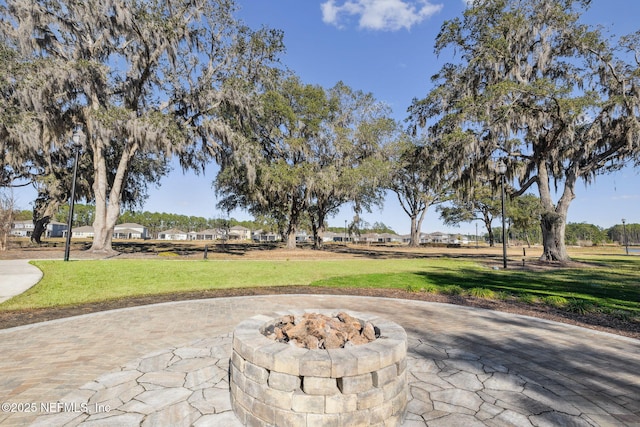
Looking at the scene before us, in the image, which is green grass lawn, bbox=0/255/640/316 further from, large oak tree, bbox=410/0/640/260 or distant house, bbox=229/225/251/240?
distant house, bbox=229/225/251/240

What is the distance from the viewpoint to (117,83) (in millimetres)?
16578

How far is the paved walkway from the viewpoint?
256 cm

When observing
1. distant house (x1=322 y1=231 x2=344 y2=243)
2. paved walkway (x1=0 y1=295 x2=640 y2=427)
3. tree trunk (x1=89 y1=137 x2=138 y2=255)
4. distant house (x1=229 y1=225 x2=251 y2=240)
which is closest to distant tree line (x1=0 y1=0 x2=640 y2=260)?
tree trunk (x1=89 y1=137 x2=138 y2=255)

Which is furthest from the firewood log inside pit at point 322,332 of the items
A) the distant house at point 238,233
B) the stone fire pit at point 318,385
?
the distant house at point 238,233

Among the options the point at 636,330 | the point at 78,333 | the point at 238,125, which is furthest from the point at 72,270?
the point at 636,330

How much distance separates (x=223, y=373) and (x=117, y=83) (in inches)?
756

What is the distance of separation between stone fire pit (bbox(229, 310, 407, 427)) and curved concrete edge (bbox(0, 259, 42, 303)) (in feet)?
23.4

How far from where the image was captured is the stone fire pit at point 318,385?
7.36ft

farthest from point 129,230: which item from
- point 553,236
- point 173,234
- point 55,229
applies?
point 553,236

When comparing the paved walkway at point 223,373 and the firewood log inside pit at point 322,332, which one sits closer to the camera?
the paved walkway at point 223,373

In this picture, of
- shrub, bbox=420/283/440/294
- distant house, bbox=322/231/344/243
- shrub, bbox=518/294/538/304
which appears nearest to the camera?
shrub, bbox=518/294/538/304

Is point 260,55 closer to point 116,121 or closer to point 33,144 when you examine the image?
point 116,121

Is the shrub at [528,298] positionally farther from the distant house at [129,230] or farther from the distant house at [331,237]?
the distant house at [129,230]

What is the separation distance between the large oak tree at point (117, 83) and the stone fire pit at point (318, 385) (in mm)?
15172
